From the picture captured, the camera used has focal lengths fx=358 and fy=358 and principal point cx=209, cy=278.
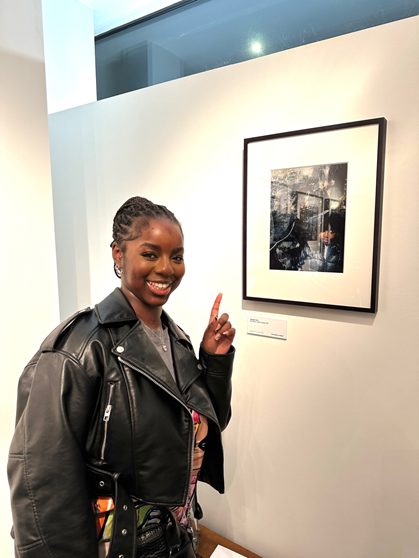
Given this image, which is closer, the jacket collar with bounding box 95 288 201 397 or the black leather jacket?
the black leather jacket

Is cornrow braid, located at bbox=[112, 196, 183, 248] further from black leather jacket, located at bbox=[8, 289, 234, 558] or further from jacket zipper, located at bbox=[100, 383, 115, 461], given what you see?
jacket zipper, located at bbox=[100, 383, 115, 461]

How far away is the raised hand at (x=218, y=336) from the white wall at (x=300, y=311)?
434mm

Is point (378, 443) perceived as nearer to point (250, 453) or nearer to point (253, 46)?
point (250, 453)

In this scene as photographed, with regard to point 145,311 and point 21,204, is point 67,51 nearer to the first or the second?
point 21,204

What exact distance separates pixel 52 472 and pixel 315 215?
1.07 meters

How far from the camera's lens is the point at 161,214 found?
91 centimetres

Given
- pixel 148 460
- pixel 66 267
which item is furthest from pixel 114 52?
pixel 148 460

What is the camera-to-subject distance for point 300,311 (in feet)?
4.45

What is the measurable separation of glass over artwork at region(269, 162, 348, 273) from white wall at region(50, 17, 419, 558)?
0.15 m

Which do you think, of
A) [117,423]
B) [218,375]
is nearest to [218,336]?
[218,375]

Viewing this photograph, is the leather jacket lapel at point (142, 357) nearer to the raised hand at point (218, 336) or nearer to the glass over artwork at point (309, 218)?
the raised hand at point (218, 336)

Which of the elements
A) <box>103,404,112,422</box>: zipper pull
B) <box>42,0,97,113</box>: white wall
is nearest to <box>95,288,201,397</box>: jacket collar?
<box>103,404,112,422</box>: zipper pull

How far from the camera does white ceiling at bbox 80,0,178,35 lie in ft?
6.21

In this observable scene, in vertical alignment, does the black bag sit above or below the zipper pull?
below
